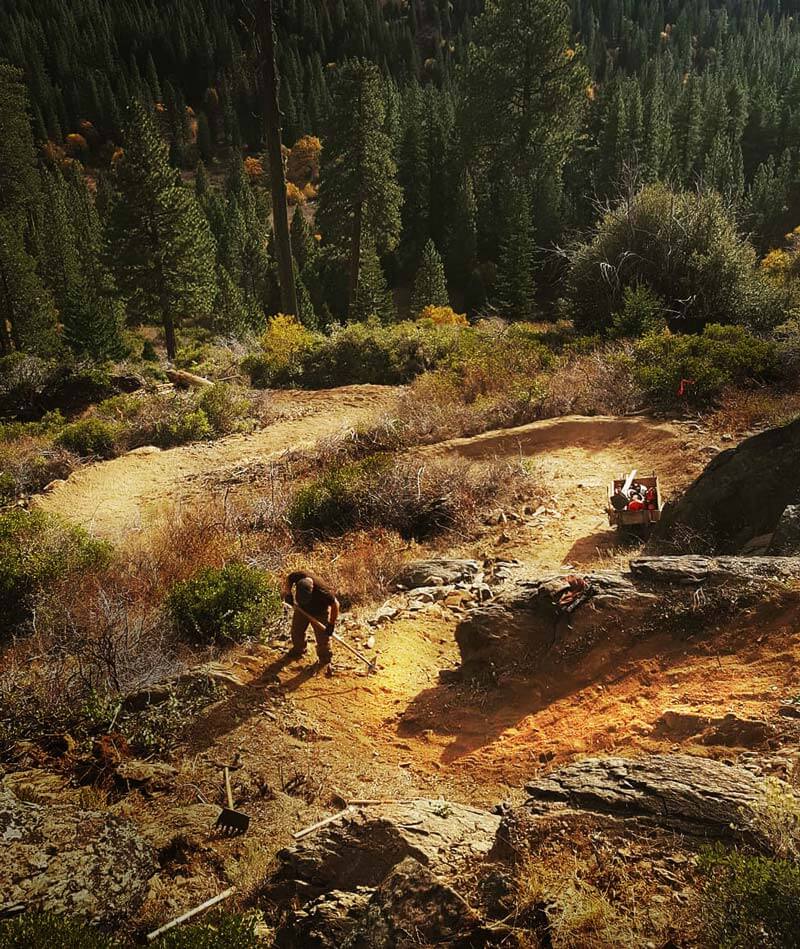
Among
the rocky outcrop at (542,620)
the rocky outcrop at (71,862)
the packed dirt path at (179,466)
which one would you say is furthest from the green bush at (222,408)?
the rocky outcrop at (71,862)

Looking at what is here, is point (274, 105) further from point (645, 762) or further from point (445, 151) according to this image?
point (445, 151)

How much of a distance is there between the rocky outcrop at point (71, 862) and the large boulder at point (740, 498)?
578 cm

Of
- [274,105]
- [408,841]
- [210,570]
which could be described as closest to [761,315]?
[274,105]

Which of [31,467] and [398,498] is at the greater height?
[31,467]

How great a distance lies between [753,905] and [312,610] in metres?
4.52

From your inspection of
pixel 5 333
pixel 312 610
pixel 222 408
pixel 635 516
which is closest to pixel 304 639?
pixel 312 610

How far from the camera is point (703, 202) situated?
16984 mm

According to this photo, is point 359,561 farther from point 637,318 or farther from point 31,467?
point 637,318

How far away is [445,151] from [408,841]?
58832mm

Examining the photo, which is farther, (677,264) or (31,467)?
(677,264)

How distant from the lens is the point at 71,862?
11.9ft

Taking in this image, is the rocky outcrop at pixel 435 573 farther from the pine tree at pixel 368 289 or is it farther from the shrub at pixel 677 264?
the pine tree at pixel 368 289

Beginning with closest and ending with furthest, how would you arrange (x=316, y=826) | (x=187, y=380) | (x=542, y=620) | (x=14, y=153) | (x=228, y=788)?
(x=316, y=826) → (x=228, y=788) → (x=542, y=620) → (x=187, y=380) → (x=14, y=153)

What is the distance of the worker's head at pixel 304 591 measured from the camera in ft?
21.0
